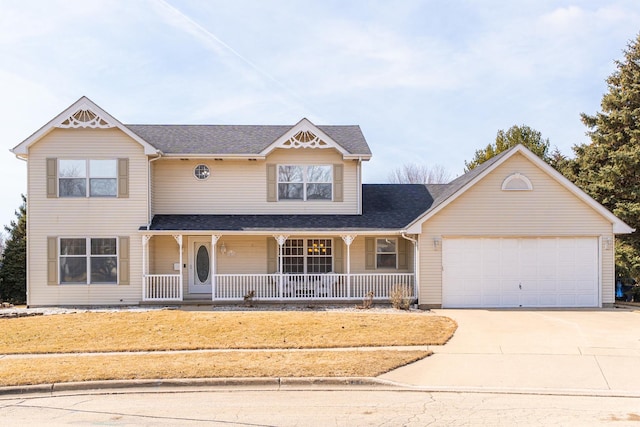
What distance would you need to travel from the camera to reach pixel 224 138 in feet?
70.7

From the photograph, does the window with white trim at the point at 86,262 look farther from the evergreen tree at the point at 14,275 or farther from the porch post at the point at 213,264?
the evergreen tree at the point at 14,275

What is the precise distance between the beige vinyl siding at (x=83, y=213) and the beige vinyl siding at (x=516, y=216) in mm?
10551

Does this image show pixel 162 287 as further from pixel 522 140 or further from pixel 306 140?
pixel 522 140

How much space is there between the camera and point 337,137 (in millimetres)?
21891

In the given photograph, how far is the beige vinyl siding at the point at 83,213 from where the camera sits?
61.6 ft

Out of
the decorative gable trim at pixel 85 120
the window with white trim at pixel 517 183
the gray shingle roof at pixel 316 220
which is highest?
the decorative gable trim at pixel 85 120

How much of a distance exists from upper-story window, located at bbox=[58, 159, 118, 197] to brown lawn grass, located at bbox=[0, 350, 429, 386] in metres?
9.51

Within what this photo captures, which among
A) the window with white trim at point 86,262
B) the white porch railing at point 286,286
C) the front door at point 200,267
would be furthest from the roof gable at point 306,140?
the window with white trim at point 86,262

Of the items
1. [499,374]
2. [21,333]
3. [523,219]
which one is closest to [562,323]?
[523,219]

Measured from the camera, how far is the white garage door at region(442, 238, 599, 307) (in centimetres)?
1778

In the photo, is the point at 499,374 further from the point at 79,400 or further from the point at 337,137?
the point at 337,137

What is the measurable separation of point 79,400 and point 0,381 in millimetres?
1797

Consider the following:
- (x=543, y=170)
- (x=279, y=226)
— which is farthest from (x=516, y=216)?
(x=279, y=226)

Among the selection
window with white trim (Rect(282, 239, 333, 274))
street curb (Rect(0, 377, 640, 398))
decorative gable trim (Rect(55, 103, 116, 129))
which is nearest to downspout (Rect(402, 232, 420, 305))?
window with white trim (Rect(282, 239, 333, 274))
